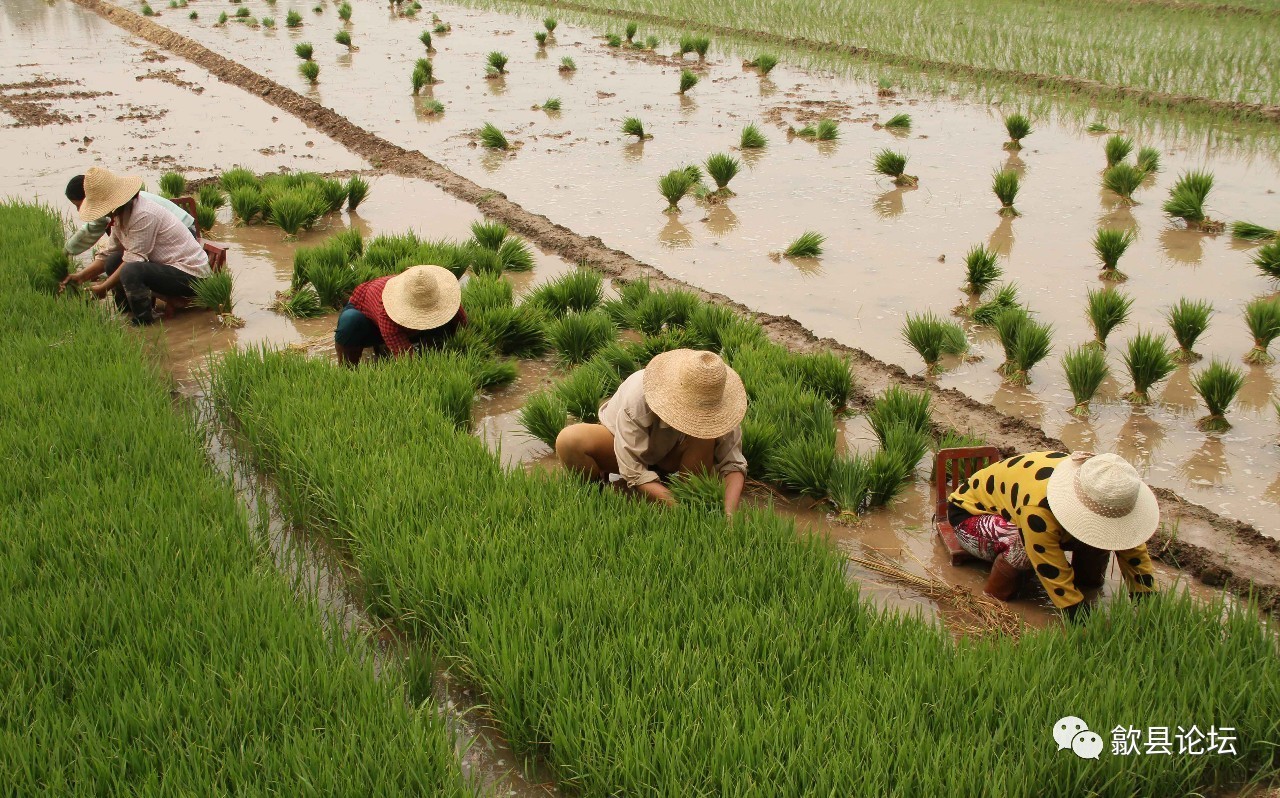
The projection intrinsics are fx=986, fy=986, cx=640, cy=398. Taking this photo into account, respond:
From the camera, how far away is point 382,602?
2.78 meters

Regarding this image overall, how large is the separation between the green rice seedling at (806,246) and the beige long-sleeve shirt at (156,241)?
10.4 ft

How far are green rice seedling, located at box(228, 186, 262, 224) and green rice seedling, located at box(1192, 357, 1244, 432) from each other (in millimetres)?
5448

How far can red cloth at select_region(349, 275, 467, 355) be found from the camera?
13.6 ft

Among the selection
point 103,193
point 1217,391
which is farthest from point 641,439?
point 103,193

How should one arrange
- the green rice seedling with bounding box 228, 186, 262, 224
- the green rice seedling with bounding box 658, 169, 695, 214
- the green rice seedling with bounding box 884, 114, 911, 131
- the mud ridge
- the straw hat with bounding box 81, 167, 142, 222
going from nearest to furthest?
the mud ridge
the straw hat with bounding box 81, 167, 142, 222
the green rice seedling with bounding box 228, 186, 262, 224
the green rice seedling with bounding box 658, 169, 695, 214
the green rice seedling with bounding box 884, 114, 911, 131

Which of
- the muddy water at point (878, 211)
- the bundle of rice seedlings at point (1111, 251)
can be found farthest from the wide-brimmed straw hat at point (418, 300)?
the bundle of rice seedlings at point (1111, 251)

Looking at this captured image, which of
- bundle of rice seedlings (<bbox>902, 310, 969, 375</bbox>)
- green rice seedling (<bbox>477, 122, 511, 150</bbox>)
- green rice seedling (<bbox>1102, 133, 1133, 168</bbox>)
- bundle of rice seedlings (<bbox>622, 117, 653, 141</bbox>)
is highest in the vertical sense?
green rice seedling (<bbox>1102, 133, 1133, 168</bbox>)

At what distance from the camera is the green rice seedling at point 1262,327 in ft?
14.0

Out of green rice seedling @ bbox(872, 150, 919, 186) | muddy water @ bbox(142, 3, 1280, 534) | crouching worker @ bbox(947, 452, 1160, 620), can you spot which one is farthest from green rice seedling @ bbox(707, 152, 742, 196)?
crouching worker @ bbox(947, 452, 1160, 620)

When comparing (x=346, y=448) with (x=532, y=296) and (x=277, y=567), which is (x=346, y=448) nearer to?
(x=277, y=567)

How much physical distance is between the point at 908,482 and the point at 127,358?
3158 mm

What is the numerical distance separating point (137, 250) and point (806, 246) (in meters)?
3.53

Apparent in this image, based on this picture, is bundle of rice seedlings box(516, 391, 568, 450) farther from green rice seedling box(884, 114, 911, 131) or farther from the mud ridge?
green rice seedling box(884, 114, 911, 131)

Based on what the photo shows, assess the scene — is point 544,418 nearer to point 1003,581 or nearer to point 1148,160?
point 1003,581
